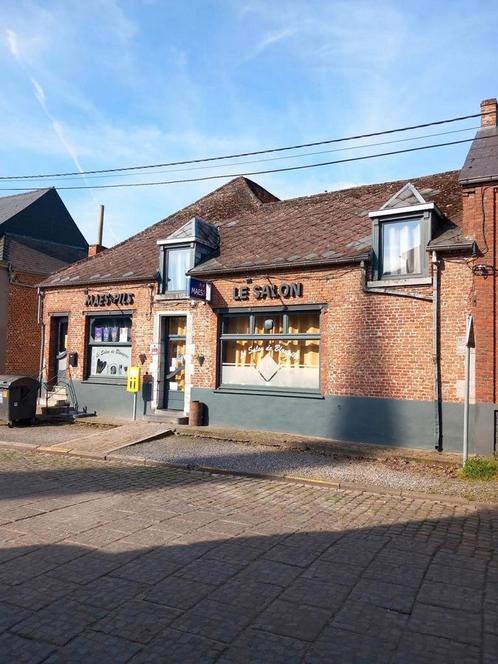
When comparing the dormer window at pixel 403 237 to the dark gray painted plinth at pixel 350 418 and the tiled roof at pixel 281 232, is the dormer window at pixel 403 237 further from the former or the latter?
the dark gray painted plinth at pixel 350 418

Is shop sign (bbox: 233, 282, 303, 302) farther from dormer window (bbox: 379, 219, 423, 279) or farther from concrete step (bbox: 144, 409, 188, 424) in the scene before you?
concrete step (bbox: 144, 409, 188, 424)

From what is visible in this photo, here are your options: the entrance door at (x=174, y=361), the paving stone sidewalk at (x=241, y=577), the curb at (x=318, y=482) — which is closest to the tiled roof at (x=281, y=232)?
the entrance door at (x=174, y=361)

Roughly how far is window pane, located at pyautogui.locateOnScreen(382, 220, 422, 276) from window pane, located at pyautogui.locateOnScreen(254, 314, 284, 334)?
114 inches

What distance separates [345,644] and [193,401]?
10688 millimetres

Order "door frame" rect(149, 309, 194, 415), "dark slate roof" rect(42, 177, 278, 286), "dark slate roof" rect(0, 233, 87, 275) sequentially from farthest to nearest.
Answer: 1. "dark slate roof" rect(0, 233, 87, 275)
2. "dark slate roof" rect(42, 177, 278, 286)
3. "door frame" rect(149, 309, 194, 415)

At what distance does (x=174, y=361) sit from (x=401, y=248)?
6.83m

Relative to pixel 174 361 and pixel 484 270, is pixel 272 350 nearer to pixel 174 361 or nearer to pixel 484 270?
pixel 174 361

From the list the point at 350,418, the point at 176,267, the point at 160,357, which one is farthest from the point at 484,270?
the point at 160,357

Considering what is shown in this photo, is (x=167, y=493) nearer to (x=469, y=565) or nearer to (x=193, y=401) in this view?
(x=469, y=565)

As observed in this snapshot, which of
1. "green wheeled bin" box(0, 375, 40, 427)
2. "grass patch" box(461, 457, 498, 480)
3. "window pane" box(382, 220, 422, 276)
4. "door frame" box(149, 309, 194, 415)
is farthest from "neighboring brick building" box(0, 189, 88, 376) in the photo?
"grass patch" box(461, 457, 498, 480)

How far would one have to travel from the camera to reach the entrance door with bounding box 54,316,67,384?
1733 cm

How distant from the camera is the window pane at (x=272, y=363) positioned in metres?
13.0

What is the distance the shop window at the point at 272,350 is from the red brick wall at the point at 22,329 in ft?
34.9

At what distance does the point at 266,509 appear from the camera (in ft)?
23.2
